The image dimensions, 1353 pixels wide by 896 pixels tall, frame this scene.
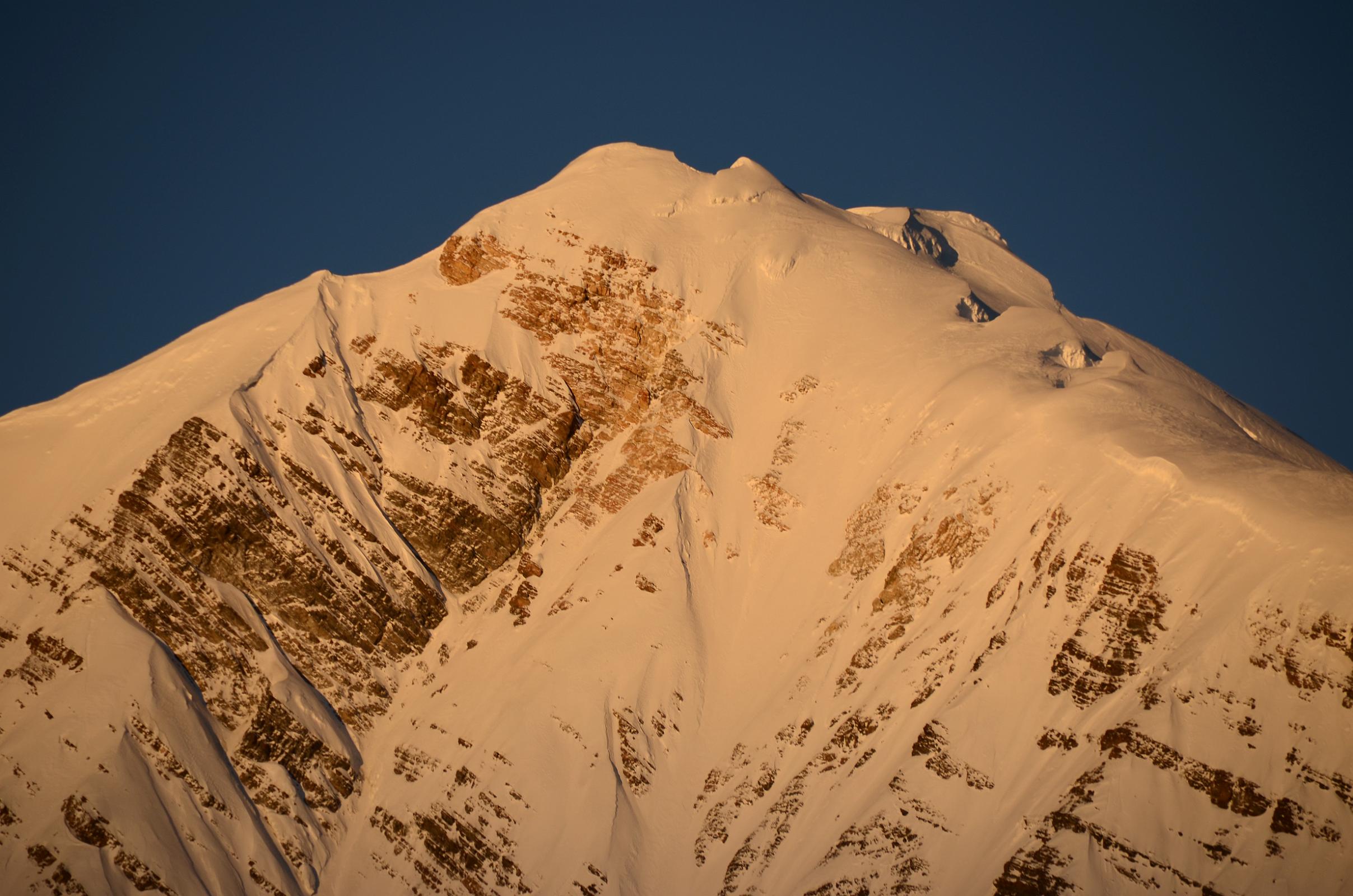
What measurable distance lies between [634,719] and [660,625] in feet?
21.9

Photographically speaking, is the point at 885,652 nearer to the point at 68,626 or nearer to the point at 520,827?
the point at 520,827

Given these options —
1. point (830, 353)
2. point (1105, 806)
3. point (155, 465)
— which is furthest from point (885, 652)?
point (155, 465)

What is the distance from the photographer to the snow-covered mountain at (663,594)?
9694cm

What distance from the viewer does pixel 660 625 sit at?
11719cm

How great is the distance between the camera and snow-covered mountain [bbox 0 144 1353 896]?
9694 cm

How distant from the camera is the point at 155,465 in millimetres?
119188

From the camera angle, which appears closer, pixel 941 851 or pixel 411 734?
pixel 941 851

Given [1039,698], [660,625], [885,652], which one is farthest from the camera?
[660,625]

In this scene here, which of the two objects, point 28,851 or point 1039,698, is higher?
point 1039,698

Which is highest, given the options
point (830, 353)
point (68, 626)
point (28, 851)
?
point (830, 353)

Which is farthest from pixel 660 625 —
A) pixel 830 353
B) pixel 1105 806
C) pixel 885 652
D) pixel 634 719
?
pixel 1105 806

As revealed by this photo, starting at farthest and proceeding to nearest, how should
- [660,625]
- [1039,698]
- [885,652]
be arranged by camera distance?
[660,625]
[885,652]
[1039,698]

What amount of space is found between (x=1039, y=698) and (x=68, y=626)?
57405 millimetres

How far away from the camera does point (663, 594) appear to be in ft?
389
